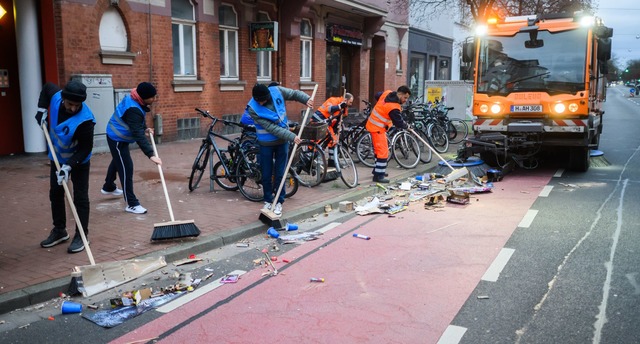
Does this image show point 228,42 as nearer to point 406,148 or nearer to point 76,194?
point 406,148

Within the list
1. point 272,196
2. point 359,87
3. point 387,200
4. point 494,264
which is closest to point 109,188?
point 272,196

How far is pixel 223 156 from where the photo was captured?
841 centimetres

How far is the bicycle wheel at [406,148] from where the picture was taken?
11594 millimetres

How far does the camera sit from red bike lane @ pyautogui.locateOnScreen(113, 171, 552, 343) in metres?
4.02

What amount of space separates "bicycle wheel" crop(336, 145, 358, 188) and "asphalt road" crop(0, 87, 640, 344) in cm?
177

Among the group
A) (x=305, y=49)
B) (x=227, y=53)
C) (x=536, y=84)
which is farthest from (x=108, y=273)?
(x=305, y=49)

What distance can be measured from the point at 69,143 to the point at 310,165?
14.2ft

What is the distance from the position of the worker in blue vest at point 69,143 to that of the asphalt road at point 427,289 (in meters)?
1.23

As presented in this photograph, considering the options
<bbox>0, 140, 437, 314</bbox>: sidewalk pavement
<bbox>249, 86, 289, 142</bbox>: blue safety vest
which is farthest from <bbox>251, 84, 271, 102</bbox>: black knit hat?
<bbox>0, 140, 437, 314</bbox>: sidewalk pavement

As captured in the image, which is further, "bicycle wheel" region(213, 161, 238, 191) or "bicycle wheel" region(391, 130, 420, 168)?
"bicycle wheel" region(391, 130, 420, 168)

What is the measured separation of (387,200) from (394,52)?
63.0 ft

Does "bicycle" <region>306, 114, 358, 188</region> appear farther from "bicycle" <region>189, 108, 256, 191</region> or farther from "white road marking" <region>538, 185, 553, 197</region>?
"white road marking" <region>538, 185, 553, 197</region>

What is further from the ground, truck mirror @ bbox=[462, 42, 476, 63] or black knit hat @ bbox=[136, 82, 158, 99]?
truck mirror @ bbox=[462, 42, 476, 63]

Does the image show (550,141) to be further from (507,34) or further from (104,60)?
(104,60)
